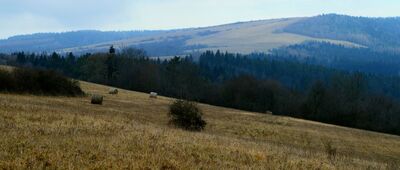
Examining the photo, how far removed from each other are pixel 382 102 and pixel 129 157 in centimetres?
10864

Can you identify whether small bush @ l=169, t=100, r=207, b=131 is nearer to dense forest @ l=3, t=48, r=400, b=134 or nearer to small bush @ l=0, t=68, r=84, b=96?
small bush @ l=0, t=68, r=84, b=96

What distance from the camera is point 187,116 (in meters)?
29.9

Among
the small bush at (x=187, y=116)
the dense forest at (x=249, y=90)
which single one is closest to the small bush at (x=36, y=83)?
the small bush at (x=187, y=116)

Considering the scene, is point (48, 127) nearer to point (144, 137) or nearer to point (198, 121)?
point (144, 137)

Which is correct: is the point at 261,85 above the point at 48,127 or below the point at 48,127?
below

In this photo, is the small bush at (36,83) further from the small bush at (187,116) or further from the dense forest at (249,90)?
the dense forest at (249,90)

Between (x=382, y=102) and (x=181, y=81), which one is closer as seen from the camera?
(x=382, y=102)

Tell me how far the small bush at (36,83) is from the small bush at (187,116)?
677 inches

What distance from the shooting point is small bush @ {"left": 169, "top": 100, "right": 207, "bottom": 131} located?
1176 inches

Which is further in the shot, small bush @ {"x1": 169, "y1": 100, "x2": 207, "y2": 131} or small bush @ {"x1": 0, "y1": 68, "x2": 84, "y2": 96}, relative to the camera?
small bush @ {"x1": 0, "y1": 68, "x2": 84, "y2": 96}

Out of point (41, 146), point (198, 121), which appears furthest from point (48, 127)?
point (198, 121)

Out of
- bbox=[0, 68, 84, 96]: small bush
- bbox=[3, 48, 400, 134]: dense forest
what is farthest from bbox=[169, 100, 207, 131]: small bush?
bbox=[3, 48, 400, 134]: dense forest

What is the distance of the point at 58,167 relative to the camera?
1108cm

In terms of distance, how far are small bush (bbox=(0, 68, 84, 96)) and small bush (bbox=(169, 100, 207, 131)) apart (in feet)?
56.4
